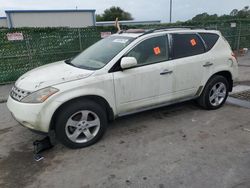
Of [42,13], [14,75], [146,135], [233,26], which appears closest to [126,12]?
[42,13]

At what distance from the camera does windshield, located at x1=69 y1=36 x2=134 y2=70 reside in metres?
4.16

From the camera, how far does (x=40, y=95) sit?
140 inches

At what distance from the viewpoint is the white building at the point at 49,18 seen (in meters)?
28.8

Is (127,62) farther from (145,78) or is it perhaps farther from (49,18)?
(49,18)

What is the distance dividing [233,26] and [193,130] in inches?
429

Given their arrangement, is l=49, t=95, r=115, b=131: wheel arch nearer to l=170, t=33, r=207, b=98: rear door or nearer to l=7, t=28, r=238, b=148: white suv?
l=7, t=28, r=238, b=148: white suv

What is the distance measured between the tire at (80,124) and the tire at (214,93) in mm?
2203

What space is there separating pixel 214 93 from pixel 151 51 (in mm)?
1746

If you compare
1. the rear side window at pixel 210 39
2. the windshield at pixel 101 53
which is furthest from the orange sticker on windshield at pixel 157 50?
the rear side window at pixel 210 39

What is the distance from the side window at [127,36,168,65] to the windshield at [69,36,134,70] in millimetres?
201

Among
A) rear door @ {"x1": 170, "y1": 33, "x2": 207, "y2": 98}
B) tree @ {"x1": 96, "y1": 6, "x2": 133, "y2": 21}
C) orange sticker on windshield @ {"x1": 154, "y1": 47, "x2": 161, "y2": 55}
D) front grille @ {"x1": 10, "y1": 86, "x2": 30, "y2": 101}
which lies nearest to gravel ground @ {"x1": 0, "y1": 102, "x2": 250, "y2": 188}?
rear door @ {"x1": 170, "y1": 33, "x2": 207, "y2": 98}

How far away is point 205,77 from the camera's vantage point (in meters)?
4.92

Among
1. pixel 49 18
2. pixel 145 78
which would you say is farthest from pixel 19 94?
pixel 49 18

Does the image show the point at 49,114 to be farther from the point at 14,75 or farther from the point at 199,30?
the point at 14,75
